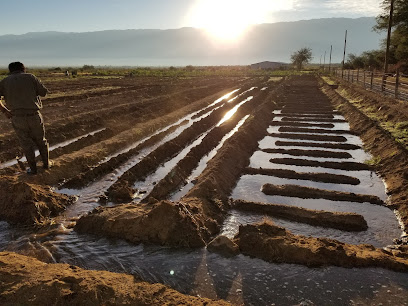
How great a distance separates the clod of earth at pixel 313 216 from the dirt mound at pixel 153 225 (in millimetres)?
1518

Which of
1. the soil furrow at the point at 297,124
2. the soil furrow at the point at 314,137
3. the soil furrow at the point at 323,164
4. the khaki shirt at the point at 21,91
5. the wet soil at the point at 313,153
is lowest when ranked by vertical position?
the soil furrow at the point at 323,164

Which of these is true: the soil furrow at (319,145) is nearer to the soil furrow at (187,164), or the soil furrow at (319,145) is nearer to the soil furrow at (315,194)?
the soil furrow at (187,164)

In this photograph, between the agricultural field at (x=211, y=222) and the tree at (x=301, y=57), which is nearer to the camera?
the agricultural field at (x=211, y=222)

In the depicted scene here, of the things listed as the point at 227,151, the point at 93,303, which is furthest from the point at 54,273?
the point at 227,151

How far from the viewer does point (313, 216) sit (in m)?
5.98

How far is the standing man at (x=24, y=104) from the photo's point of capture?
6.52 meters

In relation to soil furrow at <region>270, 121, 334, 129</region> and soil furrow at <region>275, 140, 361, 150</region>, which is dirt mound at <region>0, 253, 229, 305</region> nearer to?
soil furrow at <region>275, 140, 361, 150</region>

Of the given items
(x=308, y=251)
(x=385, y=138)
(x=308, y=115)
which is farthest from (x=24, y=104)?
(x=308, y=115)

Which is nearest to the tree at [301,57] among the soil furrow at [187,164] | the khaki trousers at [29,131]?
the soil furrow at [187,164]

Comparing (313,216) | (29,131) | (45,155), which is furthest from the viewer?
(45,155)

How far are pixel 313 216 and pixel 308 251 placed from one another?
150 centimetres

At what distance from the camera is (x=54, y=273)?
145 inches

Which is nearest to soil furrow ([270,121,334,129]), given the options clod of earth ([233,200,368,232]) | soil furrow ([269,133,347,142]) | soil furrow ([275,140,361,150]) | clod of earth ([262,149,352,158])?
soil furrow ([269,133,347,142])

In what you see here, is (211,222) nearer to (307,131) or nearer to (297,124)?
(307,131)
